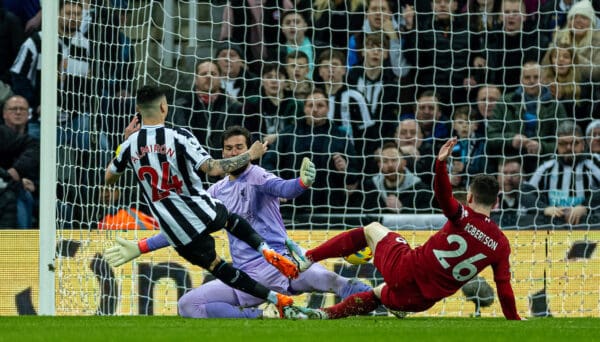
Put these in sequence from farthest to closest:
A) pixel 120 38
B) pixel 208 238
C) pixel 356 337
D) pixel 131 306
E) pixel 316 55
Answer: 1. pixel 316 55
2. pixel 120 38
3. pixel 131 306
4. pixel 208 238
5. pixel 356 337

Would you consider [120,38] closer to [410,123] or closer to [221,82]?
[221,82]

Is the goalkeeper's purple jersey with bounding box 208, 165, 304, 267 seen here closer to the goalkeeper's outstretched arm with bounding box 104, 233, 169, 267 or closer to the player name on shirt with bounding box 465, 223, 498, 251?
the goalkeeper's outstretched arm with bounding box 104, 233, 169, 267

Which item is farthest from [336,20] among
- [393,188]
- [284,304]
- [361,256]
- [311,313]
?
[284,304]

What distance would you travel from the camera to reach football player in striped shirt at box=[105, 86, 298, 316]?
8.52 meters

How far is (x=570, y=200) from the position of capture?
12078 millimetres

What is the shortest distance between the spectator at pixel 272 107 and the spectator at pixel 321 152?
0.13 meters

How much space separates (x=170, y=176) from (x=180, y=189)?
0.43ft

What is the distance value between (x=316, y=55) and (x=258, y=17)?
2.59 ft

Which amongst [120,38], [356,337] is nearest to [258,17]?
[120,38]

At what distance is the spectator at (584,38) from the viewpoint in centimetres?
1223

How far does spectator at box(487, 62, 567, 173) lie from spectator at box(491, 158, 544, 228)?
19cm

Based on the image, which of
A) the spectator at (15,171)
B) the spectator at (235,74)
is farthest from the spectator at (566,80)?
the spectator at (15,171)

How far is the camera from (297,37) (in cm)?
1265

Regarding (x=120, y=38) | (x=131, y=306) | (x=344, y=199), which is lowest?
(x=131, y=306)
